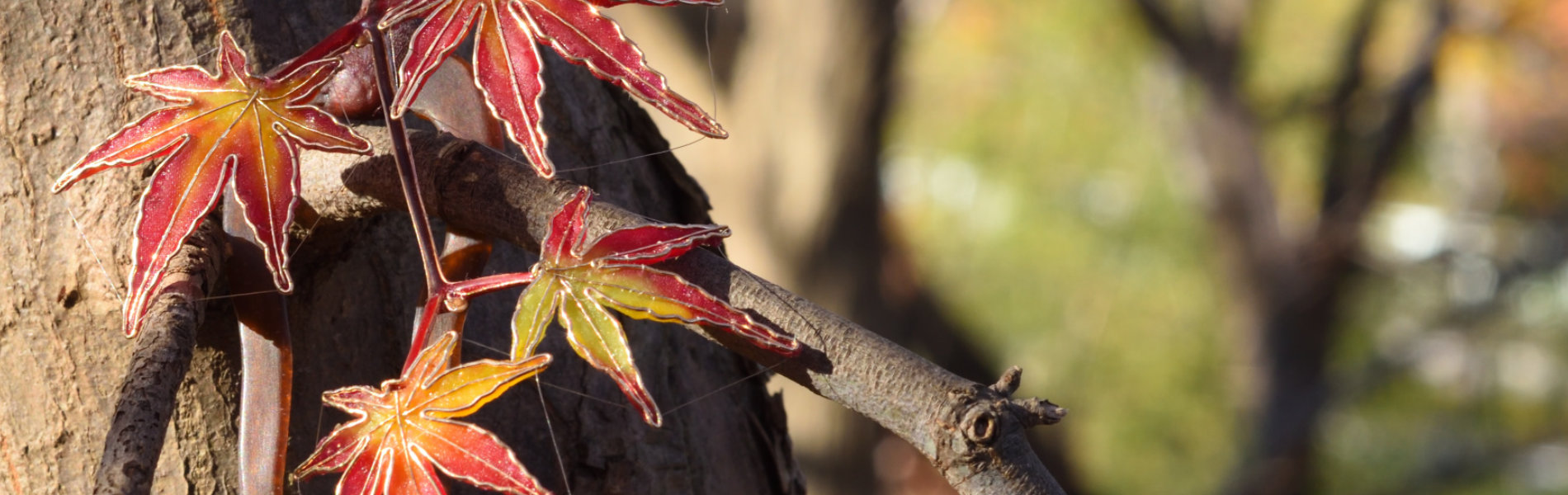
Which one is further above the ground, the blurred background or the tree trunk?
the blurred background

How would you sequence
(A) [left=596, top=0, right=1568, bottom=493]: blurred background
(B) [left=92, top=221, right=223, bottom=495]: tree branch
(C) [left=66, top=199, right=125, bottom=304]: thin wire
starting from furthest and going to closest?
(A) [left=596, top=0, right=1568, bottom=493]: blurred background
(C) [left=66, top=199, right=125, bottom=304]: thin wire
(B) [left=92, top=221, right=223, bottom=495]: tree branch

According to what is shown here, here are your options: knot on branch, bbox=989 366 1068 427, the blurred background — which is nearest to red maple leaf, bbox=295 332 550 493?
knot on branch, bbox=989 366 1068 427

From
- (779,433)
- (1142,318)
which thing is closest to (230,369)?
(779,433)

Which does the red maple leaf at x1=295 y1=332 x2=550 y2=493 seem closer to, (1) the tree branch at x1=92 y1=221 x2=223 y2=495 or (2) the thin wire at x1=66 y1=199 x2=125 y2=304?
(1) the tree branch at x1=92 y1=221 x2=223 y2=495

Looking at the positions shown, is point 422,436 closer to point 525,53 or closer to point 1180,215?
point 525,53

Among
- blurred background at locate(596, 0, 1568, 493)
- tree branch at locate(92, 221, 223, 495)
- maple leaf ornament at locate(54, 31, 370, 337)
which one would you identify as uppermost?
blurred background at locate(596, 0, 1568, 493)

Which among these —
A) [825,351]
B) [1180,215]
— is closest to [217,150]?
[825,351]

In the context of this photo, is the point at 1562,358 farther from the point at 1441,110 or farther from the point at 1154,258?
the point at 1154,258
